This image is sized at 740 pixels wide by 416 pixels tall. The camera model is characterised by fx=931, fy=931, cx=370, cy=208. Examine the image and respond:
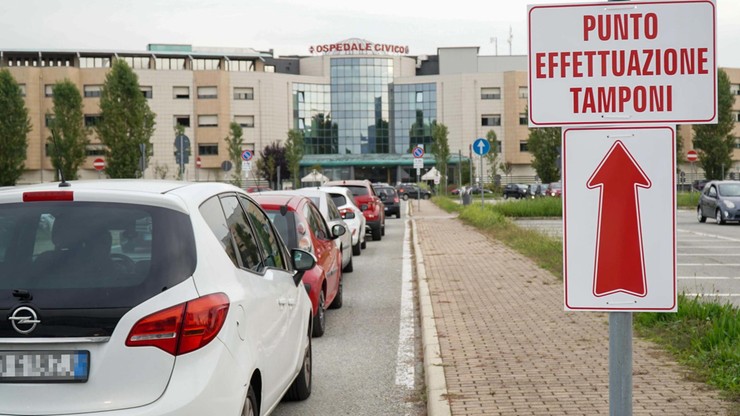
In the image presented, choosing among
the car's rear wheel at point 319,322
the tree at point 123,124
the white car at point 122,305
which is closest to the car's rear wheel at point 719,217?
the car's rear wheel at point 319,322

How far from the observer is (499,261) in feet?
54.2

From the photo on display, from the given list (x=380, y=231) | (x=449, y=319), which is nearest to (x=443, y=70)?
Result: (x=380, y=231)

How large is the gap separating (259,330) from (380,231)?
2120 centimetres

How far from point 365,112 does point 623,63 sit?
99345 millimetres

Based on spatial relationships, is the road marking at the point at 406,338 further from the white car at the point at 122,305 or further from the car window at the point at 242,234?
the white car at the point at 122,305

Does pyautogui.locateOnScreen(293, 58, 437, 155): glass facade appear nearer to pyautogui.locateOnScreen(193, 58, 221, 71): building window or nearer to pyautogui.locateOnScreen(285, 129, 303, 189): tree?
pyautogui.locateOnScreen(193, 58, 221, 71): building window

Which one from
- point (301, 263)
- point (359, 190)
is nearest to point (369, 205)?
point (359, 190)

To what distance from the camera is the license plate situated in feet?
12.1

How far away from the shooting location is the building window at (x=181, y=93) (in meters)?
92.0

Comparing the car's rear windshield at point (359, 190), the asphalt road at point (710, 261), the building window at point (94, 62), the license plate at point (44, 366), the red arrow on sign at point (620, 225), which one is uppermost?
the building window at point (94, 62)

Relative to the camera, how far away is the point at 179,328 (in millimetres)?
3771

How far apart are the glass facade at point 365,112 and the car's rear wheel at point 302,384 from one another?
9479cm

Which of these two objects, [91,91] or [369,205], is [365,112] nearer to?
[91,91]

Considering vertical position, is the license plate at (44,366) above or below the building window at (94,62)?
below
